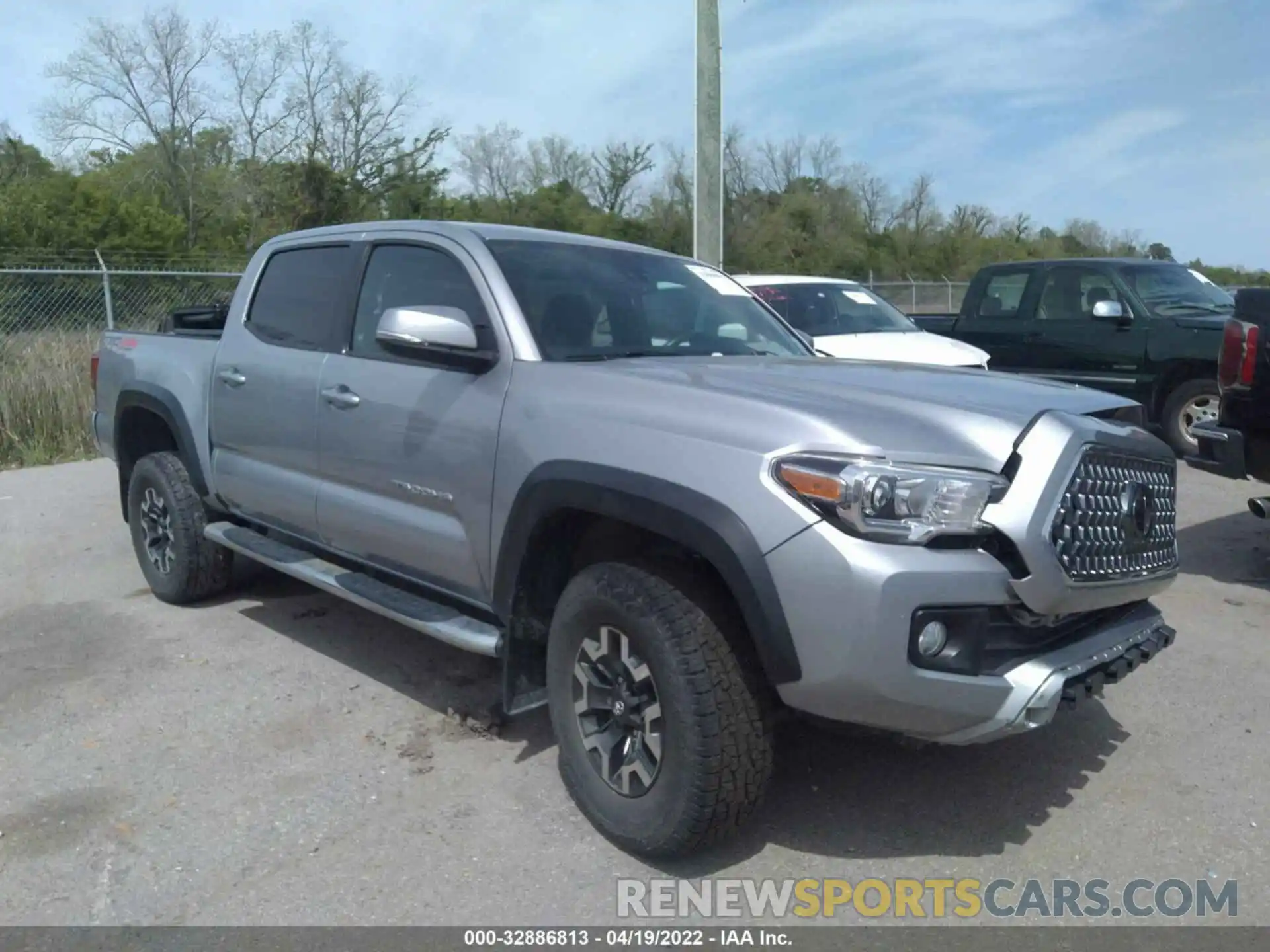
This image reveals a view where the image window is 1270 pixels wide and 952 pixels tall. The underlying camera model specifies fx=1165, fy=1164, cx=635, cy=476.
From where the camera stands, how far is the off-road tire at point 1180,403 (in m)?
9.96

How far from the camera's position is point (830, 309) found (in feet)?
34.5

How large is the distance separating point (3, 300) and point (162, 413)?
9833 millimetres

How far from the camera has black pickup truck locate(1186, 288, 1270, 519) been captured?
5816 mm

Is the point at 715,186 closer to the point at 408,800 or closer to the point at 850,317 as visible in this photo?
the point at 850,317

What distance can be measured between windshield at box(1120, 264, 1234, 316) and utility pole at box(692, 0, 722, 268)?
4.14m

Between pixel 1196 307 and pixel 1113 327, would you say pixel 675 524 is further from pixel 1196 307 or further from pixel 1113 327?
pixel 1196 307

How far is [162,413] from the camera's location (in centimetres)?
586

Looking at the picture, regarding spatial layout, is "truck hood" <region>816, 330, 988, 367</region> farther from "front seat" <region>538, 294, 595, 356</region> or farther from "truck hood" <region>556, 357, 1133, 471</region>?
"truck hood" <region>556, 357, 1133, 471</region>

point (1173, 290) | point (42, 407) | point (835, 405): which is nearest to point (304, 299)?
point (835, 405)

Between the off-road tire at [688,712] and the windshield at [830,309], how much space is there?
709 cm

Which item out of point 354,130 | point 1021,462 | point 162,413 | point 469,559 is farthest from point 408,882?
point 354,130

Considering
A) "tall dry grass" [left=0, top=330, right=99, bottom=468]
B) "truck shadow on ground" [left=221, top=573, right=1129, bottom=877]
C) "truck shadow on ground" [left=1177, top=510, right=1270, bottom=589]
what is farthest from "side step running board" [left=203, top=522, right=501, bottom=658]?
"tall dry grass" [left=0, top=330, right=99, bottom=468]

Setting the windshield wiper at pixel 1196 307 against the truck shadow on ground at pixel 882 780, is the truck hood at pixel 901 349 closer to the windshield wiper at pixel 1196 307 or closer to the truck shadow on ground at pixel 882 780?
the windshield wiper at pixel 1196 307
